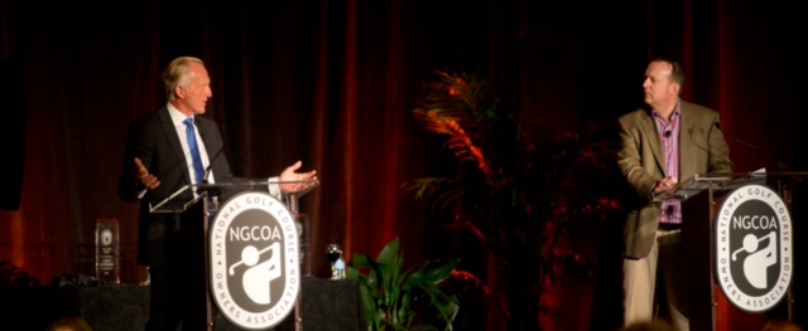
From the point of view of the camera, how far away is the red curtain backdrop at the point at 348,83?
6.68m

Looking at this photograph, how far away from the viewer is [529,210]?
6.58m

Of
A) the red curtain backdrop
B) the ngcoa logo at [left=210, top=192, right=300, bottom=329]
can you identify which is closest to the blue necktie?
the ngcoa logo at [left=210, top=192, right=300, bottom=329]

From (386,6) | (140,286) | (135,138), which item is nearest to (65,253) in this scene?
(140,286)

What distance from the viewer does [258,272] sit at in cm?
448

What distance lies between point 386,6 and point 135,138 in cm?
258

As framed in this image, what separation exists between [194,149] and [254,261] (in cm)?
89

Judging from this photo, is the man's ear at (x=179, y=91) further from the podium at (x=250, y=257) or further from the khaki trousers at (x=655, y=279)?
the khaki trousers at (x=655, y=279)

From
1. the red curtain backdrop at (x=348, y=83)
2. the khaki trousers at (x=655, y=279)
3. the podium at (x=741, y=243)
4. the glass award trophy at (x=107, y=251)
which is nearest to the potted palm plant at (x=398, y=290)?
the red curtain backdrop at (x=348, y=83)

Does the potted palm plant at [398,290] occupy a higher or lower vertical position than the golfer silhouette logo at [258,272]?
lower

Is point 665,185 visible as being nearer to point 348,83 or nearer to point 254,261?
point 254,261

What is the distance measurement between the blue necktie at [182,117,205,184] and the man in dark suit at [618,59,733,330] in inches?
80.8

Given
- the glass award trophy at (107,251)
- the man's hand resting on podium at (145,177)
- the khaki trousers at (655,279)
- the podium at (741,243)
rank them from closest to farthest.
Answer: the man's hand resting on podium at (145,177), the podium at (741,243), the khaki trousers at (655,279), the glass award trophy at (107,251)

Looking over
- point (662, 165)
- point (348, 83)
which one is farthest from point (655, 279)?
point (348, 83)

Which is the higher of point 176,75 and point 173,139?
point 176,75
